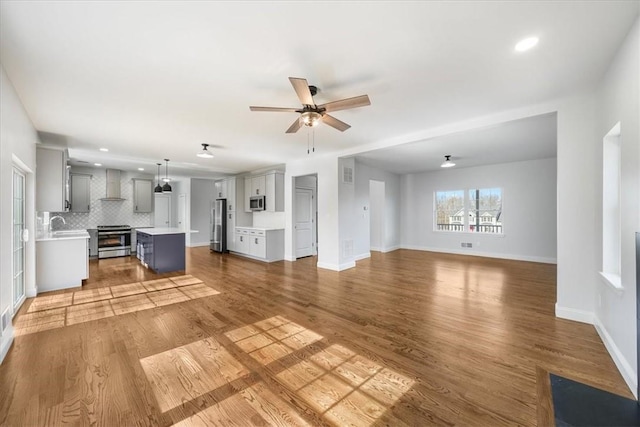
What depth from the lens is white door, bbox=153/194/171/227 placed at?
10.0m

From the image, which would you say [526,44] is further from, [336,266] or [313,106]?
[336,266]

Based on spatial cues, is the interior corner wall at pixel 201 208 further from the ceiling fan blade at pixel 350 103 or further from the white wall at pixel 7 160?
the ceiling fan blade at pixel 350 103

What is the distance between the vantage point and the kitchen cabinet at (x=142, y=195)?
8266 millimetres

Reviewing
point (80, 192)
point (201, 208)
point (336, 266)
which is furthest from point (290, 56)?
point (201, 208)

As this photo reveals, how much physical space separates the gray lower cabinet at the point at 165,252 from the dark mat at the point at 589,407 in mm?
6446

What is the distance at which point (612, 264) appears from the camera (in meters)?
2.67

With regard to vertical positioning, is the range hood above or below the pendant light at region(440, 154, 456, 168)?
below

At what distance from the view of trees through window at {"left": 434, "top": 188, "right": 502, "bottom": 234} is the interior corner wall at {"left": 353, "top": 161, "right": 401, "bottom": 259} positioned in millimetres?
1310

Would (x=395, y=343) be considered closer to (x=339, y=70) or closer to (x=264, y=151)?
(x=339, y=70)

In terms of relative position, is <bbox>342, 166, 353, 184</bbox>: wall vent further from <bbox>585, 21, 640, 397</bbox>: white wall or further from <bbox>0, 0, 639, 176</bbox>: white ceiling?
<bbox>585, 21, 640, 397</bbox>: white wall

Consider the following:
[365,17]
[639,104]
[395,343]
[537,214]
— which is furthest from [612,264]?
[537,214]

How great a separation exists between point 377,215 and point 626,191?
6.57 metres

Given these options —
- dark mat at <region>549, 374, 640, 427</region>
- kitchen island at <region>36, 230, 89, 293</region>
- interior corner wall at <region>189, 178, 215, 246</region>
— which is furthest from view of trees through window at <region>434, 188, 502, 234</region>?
kitchen island at <region>36, 230, 89, 293</region>

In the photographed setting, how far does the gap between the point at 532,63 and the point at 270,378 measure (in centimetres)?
364
